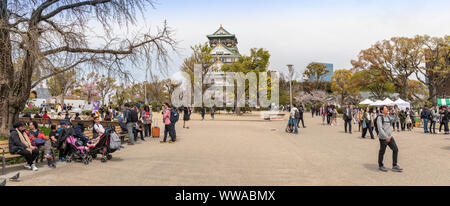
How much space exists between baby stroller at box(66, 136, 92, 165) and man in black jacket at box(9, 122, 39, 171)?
3.07 ft

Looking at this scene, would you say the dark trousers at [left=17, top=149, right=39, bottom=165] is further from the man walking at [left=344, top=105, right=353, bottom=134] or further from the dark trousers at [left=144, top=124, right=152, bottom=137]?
the man walking at [left=344, top=105, right=353, bottom=134]

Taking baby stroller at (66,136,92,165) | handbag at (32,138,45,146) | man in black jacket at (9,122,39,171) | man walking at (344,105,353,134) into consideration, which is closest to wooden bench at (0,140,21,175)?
man in black jacket at (9,122,39,171)

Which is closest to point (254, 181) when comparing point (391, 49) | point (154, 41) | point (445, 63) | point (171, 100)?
point (154, 41)

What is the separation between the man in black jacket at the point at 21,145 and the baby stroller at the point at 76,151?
0.94 metres

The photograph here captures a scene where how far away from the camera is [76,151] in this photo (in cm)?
733

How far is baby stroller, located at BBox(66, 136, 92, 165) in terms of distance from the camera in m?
7.31

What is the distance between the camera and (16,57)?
7.54 m

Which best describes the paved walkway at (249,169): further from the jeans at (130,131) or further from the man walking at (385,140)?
the jeans at (130,131)

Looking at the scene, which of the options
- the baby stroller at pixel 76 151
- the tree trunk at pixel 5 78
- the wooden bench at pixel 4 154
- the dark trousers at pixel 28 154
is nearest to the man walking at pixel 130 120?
the baby stroller at pixel 76 151

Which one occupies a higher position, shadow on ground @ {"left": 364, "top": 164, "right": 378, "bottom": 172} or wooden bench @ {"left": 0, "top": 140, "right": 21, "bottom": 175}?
wooden bench @ {"left": 0, "top": 140, "right": 21, "bottom": 175}

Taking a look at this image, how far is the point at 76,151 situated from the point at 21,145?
130cm

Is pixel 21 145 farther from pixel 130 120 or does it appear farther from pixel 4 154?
pixel 130 120

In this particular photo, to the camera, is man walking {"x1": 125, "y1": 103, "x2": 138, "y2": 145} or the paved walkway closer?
the paved walkway

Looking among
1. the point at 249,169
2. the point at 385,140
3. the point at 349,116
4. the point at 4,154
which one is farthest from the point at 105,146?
the point at 349,116
